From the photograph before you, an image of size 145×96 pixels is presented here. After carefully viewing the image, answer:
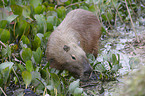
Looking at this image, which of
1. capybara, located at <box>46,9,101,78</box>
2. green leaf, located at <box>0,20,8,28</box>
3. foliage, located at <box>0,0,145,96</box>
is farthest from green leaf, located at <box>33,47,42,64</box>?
green leaf, located at <box>0,20,8,28</box>

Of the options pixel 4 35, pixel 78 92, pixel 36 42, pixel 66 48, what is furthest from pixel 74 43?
pixel 4 35

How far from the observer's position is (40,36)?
5004 millimetres

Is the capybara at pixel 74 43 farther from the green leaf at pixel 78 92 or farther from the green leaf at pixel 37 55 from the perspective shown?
the green leaf at pixel 78 92

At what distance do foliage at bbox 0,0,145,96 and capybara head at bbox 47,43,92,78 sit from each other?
168mm

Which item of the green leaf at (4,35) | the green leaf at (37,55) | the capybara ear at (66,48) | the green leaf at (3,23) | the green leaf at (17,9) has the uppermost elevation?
the green leaf at (17,9)

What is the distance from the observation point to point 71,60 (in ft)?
12.8

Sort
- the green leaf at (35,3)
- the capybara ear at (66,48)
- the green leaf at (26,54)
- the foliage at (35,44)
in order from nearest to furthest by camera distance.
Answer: the foliage at (35,44), the capybara ear at (66,48), the green leaf at (26,54), the green leaf at (35,3)

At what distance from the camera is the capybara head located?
373cm

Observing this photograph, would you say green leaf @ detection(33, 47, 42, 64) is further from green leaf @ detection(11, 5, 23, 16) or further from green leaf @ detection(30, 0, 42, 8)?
green leaf @ detection(30, 0, 42, 8)

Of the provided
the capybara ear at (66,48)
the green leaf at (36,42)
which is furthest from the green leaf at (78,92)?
the green leaf at (36,42)

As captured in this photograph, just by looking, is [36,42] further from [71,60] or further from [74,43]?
[71,60]

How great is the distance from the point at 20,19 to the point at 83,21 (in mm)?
1661

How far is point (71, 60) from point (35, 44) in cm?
127

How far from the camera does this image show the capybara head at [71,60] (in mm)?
3729
